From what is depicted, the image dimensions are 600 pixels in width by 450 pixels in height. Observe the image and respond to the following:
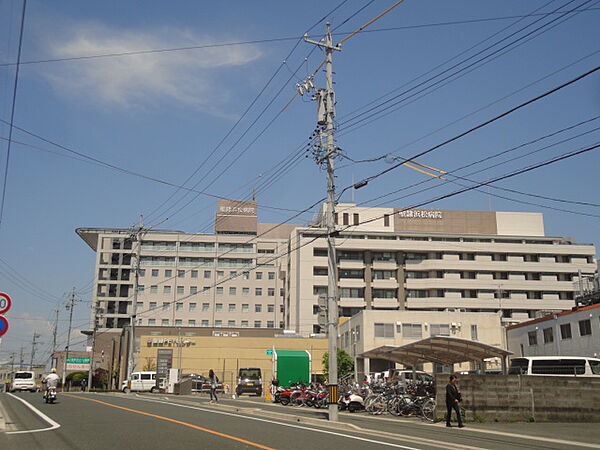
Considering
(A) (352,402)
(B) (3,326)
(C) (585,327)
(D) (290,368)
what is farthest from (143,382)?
(B) (3,326)

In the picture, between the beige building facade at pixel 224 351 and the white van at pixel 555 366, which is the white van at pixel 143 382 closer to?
the beige building facade at pixel 224 351

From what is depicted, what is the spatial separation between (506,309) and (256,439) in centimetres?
7924

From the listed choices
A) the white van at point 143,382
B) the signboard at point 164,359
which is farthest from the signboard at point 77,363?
the white van at point 143,382

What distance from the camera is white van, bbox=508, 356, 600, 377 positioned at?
26094 millimetres

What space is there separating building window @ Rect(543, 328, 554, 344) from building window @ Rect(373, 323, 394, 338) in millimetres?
17619

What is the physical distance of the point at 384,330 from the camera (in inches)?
2189

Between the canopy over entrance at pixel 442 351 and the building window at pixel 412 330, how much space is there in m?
26.9

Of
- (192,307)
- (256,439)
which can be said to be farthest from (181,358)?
(256,439)

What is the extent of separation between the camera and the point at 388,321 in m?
56.1

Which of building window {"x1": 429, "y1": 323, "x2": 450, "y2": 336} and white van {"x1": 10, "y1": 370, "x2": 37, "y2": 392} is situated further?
building window {"x1": 429, "y1": 323, "x2": 450, "y2": 336}

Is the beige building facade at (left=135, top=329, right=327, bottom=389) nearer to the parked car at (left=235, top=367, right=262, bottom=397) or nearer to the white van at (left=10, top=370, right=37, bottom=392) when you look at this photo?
the white van at (left=10, top=370, right=37, bottom=392)

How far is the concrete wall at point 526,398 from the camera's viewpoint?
65.9 feet

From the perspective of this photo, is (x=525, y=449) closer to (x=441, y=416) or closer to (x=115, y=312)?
(x=441, y=416)

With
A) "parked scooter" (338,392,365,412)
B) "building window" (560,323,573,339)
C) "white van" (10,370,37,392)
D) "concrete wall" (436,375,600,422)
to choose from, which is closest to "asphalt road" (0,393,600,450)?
"concrete wall" (436,375,600,422)
